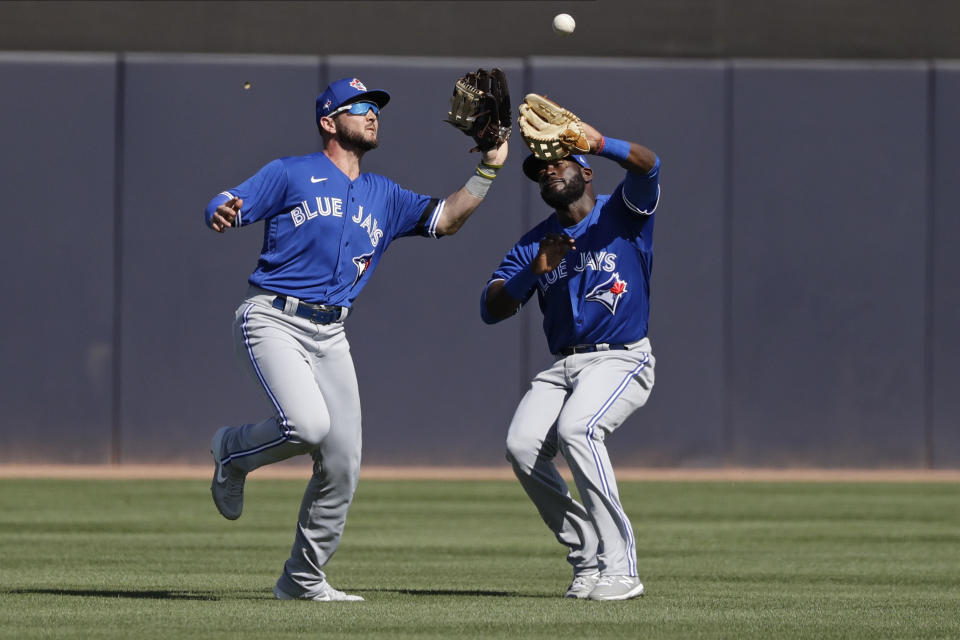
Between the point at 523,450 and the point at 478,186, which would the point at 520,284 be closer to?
the point at 478,186

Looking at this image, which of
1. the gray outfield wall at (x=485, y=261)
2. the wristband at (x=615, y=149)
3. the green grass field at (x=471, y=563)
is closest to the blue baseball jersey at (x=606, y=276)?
the wristband at (x=615, y=149)

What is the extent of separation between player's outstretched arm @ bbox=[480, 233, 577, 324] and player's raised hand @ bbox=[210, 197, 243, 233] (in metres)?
1.31

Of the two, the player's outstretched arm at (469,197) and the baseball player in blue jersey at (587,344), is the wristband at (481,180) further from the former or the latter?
the baseball player in blue jersey at (587,344)

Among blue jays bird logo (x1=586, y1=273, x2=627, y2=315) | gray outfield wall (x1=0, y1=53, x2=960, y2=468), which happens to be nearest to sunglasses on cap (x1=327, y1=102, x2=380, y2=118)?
blue jays bird logo (x1=586, y1=273, x2=627, y2=315)

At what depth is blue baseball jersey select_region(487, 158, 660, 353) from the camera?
751cm

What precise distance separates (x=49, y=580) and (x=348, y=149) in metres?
2.59

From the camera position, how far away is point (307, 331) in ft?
23.4

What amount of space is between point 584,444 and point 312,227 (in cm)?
155

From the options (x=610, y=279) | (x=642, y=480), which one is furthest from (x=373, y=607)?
(x=642, y=480)

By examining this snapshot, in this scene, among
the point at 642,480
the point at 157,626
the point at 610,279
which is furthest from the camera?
the point at 642,480

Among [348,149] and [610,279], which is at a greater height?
[348,149]

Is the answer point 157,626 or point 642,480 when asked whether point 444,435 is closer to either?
point 642,480

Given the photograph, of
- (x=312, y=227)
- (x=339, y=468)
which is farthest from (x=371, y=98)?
(x=339, y=468)

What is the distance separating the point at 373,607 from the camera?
688cm
